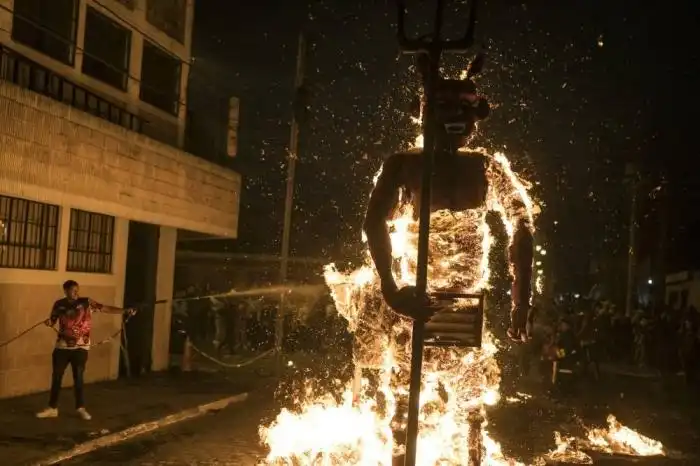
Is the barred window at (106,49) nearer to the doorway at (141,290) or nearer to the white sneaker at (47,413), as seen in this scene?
the doorway at (141,290)

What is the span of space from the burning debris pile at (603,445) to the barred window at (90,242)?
7.97 meters

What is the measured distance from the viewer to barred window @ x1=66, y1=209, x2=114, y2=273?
13.5m

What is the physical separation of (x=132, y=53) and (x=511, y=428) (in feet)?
29.7

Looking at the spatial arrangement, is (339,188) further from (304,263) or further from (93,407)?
(93,407)

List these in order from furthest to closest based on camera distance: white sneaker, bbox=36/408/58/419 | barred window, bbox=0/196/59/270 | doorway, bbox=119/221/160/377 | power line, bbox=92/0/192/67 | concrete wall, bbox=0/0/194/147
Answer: doorway, bbox=119/221/160/377, power line, bbox=92/0/192/67, concrete wall, bbox=0/0/194/147, barred window, bbox=0/196/59/270, white sneaker, bbox=36/408/58/419

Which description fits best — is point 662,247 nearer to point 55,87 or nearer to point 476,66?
point 55,87

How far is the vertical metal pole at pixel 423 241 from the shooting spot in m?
4.14

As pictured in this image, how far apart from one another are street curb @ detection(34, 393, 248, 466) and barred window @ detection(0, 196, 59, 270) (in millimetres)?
3099

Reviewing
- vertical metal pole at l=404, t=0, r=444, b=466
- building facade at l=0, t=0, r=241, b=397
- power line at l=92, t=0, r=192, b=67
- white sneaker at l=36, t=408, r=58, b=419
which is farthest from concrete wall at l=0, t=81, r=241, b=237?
vertical metal pole at l=404, t=0, r=444, b=466

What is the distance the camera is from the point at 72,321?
33.8ft

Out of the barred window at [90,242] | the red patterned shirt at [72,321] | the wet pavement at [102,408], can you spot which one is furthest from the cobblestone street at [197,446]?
the barred window at [90,242]

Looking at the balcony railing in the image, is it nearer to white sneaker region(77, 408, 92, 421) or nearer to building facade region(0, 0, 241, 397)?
building facade region(0, 0, 241, 397)

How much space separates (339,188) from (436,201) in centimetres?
3716

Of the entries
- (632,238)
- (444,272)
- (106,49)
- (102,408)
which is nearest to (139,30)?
(106,49)
